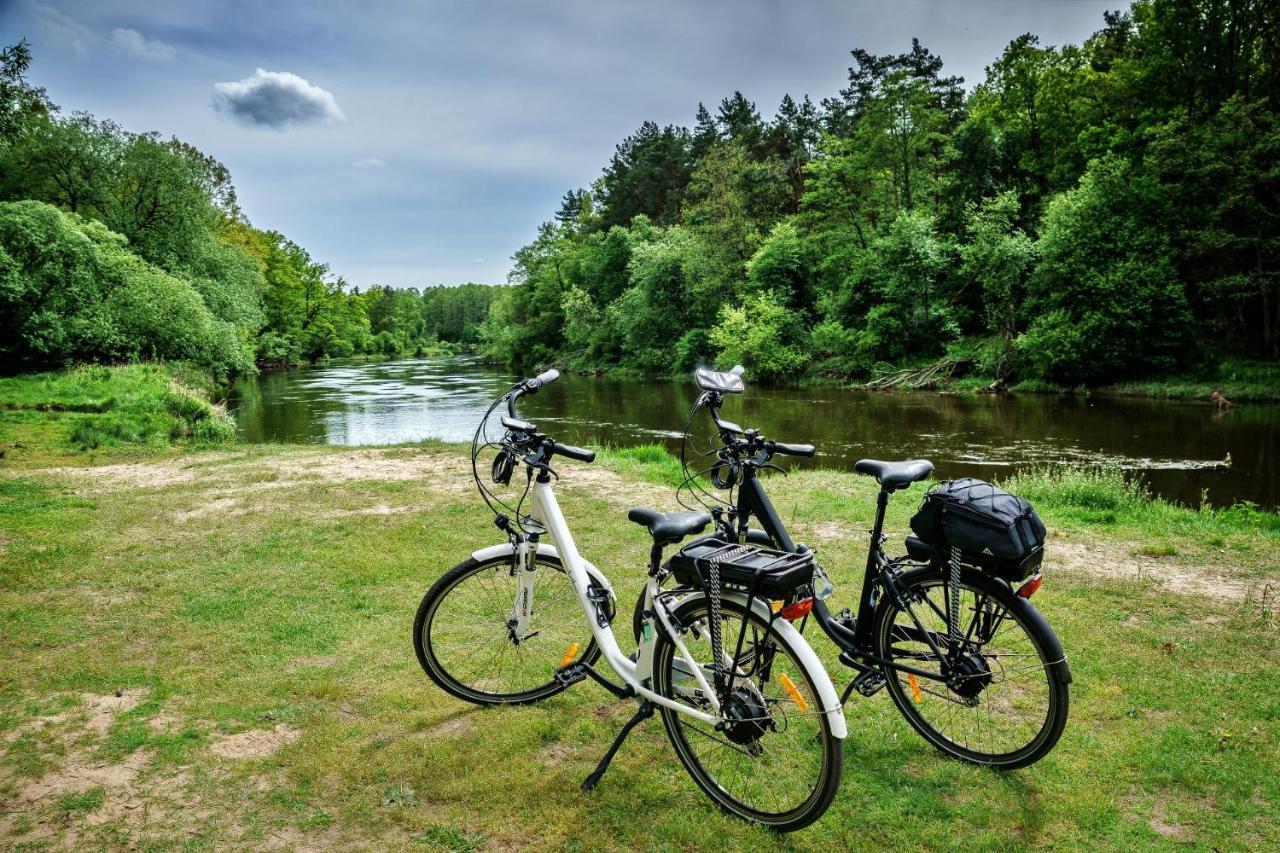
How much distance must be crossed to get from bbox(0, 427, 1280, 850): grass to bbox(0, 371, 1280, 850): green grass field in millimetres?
12

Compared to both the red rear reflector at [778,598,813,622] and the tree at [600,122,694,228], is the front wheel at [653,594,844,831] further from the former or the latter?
the tree at [600,122,694,228]

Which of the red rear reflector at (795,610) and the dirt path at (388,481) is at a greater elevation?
the red rear reflector at (795,610)

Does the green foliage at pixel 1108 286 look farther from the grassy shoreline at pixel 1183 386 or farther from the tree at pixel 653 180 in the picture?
the tree at pixel 653 180

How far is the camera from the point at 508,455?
309 centimetres

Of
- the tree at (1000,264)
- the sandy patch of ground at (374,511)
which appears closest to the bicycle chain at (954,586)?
the sandy patch of ground at (374,511)

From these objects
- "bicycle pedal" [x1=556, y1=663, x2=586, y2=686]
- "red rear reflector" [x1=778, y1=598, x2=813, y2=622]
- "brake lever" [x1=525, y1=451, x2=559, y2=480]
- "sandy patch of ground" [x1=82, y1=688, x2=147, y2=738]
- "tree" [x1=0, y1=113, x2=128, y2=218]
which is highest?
"tree" [x1=0, y1=113, x2=128, y2=218]

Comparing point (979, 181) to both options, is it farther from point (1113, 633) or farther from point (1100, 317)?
point (1113, 633)

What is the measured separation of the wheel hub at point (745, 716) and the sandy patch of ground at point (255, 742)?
2.01 metres

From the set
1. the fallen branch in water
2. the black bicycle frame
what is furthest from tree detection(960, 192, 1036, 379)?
the black bicycle frame

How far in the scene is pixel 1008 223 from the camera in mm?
27250

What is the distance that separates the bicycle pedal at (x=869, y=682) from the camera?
9.70 ft

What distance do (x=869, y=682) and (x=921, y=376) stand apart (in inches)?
Result: 1026

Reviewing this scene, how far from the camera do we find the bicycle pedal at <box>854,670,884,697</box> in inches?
116

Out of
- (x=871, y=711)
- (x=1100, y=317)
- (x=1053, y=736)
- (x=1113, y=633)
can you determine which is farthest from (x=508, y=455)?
(x=1100, y=317)
